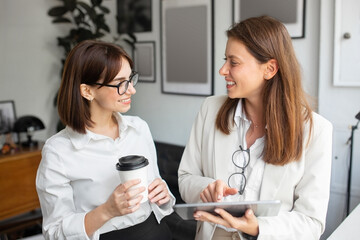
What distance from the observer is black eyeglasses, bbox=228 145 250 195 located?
1.42 m

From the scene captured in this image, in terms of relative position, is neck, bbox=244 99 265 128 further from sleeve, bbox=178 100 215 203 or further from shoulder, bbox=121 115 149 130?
shoulder, bbox=121 115 149 130

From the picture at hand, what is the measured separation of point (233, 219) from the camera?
3.80 ft

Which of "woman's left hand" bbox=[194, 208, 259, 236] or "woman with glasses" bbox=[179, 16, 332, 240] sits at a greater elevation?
"woman with glasses" bbox=[179, 16, 332, 240]

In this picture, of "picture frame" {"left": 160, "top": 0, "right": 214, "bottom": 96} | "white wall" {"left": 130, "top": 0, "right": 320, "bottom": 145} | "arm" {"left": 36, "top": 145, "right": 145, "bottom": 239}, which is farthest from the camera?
"picture frame" {"left": 160, "top": 0, "right": 214, "bottom": 96}

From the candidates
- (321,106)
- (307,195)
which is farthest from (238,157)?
(321,106)

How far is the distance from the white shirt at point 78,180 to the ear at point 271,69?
24.0 inches

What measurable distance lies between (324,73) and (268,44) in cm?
145

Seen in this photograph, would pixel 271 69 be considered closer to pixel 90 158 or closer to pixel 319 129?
pixel 319 129

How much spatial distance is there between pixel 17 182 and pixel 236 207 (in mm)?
2639

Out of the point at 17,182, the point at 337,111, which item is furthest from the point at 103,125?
the point at 17,182

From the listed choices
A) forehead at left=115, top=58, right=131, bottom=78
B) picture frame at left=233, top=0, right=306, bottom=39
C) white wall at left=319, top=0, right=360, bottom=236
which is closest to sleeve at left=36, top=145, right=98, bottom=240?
forehead at left=115, top=58, right=131, bottom=78

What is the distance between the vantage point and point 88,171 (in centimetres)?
130

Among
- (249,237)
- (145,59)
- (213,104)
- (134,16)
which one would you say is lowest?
(249,237)

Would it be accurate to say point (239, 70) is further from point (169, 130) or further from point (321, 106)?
point (169, 130)
